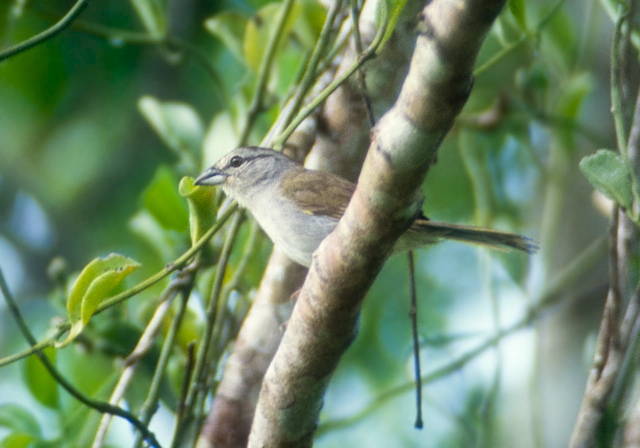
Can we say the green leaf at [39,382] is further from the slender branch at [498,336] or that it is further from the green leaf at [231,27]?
the green leaf at [231,27]

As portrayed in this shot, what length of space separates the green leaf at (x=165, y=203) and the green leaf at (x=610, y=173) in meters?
1.52

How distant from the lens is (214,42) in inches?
207

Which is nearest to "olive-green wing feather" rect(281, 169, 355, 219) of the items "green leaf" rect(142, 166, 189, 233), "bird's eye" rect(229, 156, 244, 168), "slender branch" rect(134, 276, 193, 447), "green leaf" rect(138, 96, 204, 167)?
"bird's eye" rect(229, 156, 244, 168)

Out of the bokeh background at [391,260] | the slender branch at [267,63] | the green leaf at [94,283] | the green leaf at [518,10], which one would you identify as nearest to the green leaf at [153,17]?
the bokeh background at [391,260]

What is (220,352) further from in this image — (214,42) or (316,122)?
(214,42)

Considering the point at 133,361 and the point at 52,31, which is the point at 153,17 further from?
the point at 133,361

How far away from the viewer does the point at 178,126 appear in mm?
3055

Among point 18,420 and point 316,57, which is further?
point 18,420

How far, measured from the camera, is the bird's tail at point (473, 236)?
2.25 meters

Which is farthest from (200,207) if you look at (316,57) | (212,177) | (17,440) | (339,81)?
(17,440)

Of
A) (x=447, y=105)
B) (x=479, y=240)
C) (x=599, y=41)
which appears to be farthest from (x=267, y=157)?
(x=599, y=41)

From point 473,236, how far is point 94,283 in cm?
105

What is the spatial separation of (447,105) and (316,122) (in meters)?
1.34

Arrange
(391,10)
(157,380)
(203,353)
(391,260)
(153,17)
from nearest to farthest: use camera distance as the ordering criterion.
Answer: (391,10)
(157,380)
(203,353)
(153,17)
(391,260)
